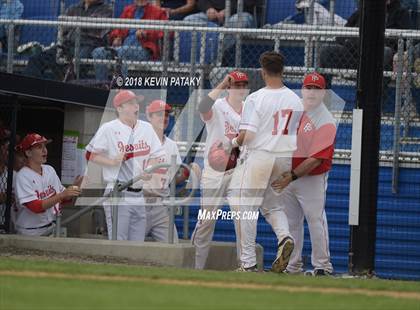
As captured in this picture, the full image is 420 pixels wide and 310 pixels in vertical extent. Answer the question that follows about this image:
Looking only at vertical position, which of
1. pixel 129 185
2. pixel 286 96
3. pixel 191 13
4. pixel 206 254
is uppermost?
pixel 191 13

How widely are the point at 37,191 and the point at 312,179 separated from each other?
2896 millimetres

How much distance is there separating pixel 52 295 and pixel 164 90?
711cm

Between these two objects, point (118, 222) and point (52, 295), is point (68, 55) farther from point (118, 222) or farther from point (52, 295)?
point (52, 295)

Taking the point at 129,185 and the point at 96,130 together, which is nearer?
the point at 129,185

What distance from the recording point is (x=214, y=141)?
11.4 meters

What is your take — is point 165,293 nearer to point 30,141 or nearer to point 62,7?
point 30,141

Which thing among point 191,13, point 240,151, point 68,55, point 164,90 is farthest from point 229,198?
point 191,13

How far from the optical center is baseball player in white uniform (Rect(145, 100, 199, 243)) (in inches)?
463

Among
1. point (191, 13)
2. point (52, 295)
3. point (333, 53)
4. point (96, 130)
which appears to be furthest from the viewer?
point (191, 13)

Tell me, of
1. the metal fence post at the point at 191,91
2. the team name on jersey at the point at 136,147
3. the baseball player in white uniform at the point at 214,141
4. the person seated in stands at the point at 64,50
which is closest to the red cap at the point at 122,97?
the team name on jersey at the point at 136,147

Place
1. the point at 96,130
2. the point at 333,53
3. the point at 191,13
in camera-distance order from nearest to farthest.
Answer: the point at 96,130, the point at 333,53, the point at 191,13

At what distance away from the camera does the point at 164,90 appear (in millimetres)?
13867

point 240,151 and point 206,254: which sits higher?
point 240,151

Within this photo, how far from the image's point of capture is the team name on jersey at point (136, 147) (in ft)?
37.8
